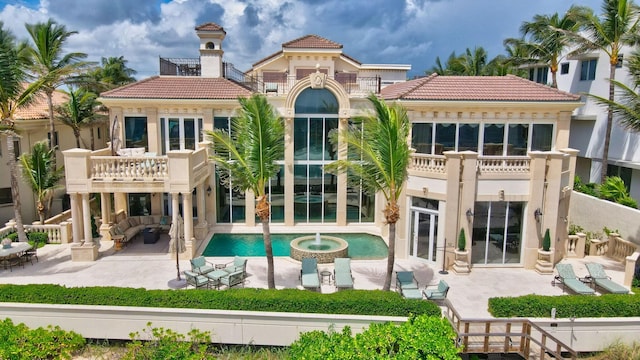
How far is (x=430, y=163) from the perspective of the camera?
19.9 metres

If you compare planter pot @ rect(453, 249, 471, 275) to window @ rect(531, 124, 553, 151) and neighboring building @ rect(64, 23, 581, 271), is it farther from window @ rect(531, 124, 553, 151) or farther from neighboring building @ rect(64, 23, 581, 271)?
window @ rect(531, 124, 553, 151)

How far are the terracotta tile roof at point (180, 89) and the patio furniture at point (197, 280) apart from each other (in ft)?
38.3

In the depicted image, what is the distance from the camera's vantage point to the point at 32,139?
28.7m

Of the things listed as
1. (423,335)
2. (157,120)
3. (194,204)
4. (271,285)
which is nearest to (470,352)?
(423,335)

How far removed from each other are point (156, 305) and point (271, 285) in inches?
163

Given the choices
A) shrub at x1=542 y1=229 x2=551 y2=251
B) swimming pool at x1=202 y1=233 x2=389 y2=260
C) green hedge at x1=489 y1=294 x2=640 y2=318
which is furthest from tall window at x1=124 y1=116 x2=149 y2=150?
shrub at x1=542 y1=229 x2=551 y2=251

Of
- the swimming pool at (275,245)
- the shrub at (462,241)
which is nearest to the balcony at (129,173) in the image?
the swimming pool at (275,245)

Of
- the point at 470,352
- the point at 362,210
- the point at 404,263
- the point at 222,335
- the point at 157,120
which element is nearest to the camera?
the point at 470,352

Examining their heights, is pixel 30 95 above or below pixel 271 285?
above

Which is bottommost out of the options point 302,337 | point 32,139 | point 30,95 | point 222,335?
point 222,335

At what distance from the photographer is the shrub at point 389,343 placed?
1107 centimetres

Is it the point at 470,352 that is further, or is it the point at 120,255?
the point at 120,255

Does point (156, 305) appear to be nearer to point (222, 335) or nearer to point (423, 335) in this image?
point (222, 335)

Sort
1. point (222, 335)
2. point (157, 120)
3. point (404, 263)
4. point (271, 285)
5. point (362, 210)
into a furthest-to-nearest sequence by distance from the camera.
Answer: point (362, 210) < point (157, 120) < point (404, 263) < point (271, 285) < point (222, 335)
